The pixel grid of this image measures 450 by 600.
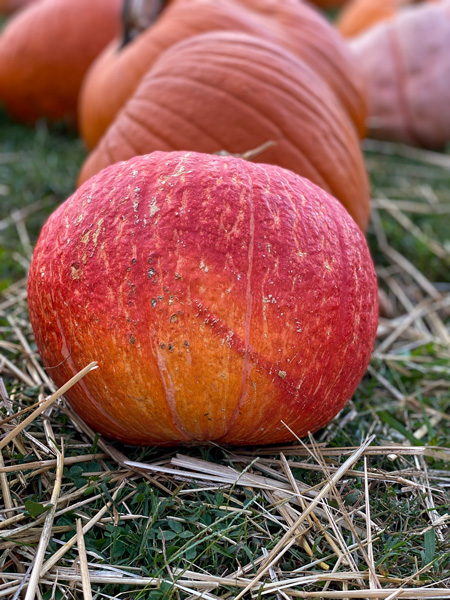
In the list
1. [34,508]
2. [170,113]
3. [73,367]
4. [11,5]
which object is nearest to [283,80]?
[170,113]

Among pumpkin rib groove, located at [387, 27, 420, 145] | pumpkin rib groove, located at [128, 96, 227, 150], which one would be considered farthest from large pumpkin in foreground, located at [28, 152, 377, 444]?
pumpkin rib groove, located at [387, 27, 420, 145]

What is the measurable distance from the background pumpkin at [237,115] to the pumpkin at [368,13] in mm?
4106

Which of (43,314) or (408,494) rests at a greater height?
(43,314)

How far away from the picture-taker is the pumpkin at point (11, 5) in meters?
9.50

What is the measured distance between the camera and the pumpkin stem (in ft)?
11.6

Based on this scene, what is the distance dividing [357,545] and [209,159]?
1.04 m

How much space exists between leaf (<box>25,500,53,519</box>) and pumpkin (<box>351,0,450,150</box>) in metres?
4.46

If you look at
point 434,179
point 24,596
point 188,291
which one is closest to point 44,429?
point 24,596

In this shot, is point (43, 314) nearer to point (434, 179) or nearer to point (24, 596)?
point (24, 596)

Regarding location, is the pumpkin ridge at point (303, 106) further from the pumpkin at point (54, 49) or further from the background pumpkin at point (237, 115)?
the pumpkin at point (54, 49)

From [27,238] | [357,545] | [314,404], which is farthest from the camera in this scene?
[27,238]

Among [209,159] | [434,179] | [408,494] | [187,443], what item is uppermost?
[209,159]

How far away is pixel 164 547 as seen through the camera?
1.36m

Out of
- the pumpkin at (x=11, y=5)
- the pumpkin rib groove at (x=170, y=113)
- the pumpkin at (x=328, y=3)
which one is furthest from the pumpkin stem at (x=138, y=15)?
the pumpkin at (x=11, y=5)
